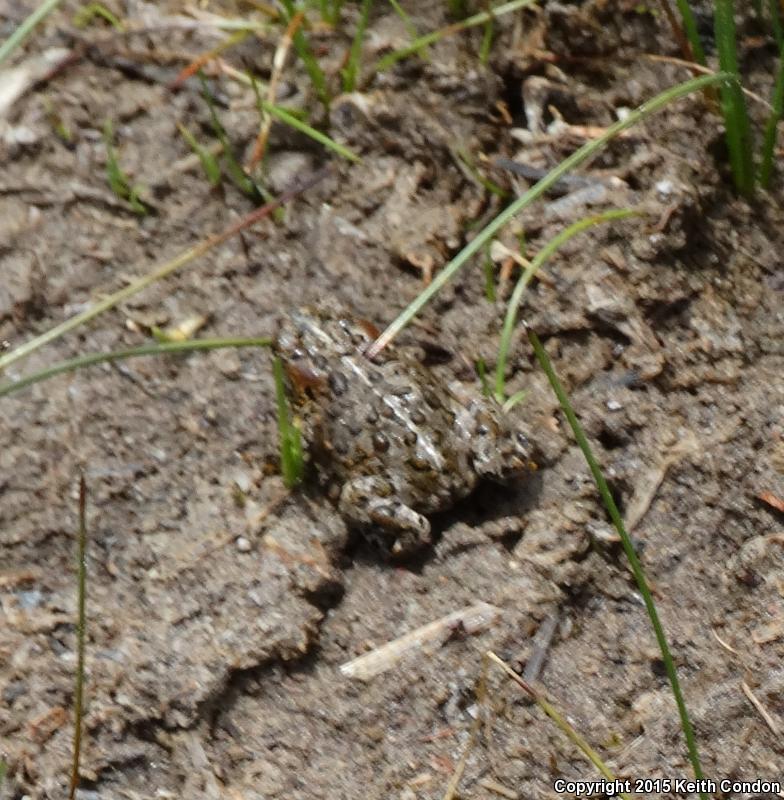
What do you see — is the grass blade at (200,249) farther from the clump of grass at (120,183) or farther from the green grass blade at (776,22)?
the green grass blade at (776,22)

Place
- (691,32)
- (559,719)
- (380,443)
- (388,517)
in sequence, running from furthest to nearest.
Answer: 1. (691,32)
2. (380,443)
3. (388,517)
4. (559,719)

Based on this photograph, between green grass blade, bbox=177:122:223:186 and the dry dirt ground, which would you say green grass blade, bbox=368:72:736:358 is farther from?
green grass blade, bbox=177:122:223:186

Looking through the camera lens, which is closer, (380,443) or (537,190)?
(537,190)

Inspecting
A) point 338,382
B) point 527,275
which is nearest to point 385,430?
point 338,382

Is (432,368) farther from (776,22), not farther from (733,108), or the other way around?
(776,22)

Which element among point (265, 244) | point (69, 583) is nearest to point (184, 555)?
point (69, 583)
